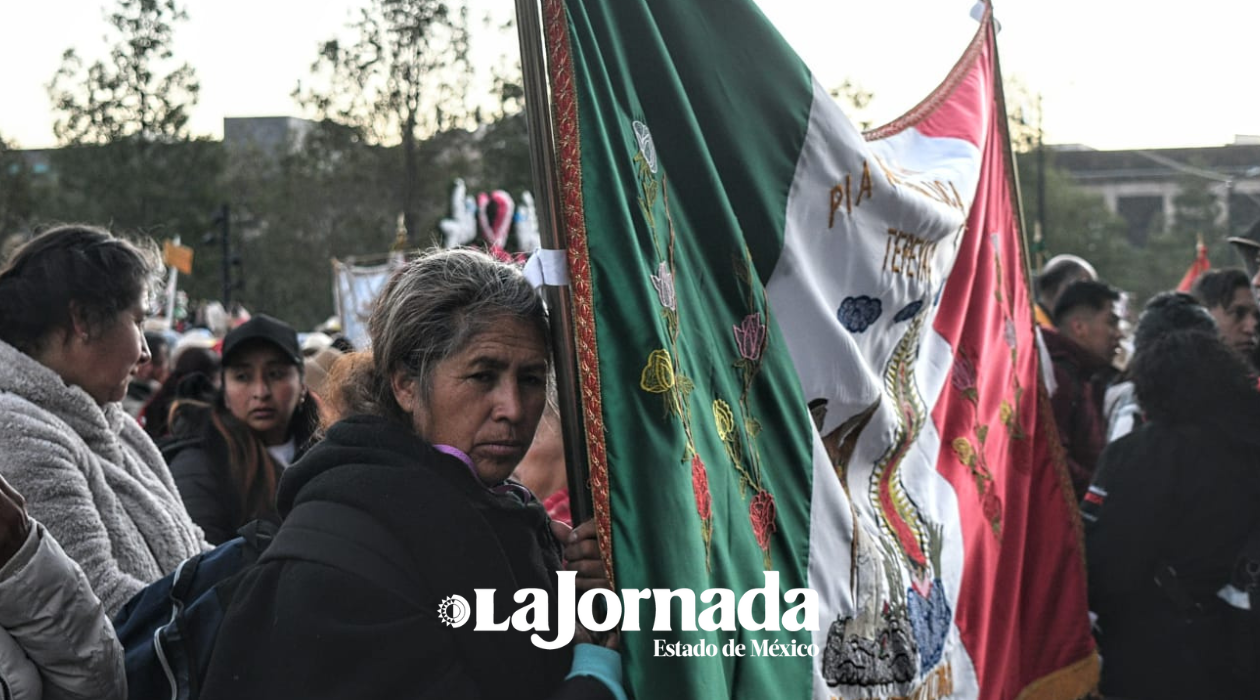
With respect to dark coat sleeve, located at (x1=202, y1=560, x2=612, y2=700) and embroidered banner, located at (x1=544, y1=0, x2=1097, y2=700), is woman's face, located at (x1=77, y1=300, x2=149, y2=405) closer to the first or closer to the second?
dark coat sleeve, located at (x1=202, y1=560, x2=612, y2=700)

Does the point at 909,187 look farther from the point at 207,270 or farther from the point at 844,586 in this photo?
the point at 207,270

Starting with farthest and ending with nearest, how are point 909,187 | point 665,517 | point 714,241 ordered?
1. point 909,187
2. point 714,241
3. point 665,517

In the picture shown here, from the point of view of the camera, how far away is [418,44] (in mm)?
31609

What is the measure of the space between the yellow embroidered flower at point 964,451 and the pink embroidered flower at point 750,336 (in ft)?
4.17

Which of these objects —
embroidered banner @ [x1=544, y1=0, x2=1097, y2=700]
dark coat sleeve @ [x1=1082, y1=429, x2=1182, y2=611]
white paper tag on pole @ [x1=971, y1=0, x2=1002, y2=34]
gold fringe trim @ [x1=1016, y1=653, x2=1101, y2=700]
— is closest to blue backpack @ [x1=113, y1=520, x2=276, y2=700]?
embroidered banner @ [x1=544, y1=0, x2=1097, y2=700]

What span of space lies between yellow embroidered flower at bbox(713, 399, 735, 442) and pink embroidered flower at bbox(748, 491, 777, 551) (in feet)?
0.49

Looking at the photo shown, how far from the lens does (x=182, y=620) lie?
2.36m

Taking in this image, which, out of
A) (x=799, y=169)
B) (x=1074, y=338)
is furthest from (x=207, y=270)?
(x=799, y=169)

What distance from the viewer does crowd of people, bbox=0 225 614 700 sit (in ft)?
6.72

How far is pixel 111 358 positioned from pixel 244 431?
1.56 meters

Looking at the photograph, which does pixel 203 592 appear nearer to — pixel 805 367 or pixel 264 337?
pixel 805 367

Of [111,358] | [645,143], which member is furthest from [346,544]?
[111,358]

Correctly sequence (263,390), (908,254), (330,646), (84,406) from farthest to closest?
(263,390) → (908,254) → (84,406) → (330,646)

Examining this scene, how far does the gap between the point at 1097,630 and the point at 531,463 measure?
6.52 feet
